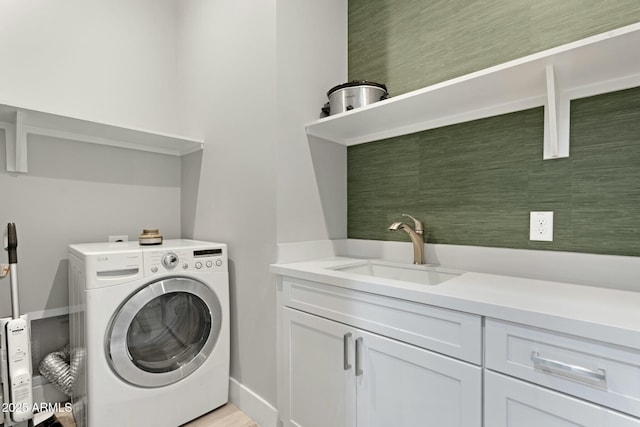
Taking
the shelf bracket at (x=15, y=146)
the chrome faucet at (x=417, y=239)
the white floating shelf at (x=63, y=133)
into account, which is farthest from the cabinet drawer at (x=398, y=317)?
the shelf bracket at (x=15, y=146)

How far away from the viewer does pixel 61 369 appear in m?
1.75

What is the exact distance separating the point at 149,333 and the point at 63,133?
1.35 meters

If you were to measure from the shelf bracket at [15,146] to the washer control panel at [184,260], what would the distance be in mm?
967

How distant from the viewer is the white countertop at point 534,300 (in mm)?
771

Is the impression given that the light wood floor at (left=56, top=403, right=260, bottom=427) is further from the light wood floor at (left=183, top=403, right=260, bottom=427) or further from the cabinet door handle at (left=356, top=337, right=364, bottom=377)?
the cabinet door handle at (left=356, top=337, right=364, bottom=377)

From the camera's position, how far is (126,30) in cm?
221

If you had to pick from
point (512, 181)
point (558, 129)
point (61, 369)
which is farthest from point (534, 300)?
point (61, 369)

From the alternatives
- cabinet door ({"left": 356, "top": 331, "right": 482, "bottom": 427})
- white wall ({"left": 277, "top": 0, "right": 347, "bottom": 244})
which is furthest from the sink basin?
cabinet door ({"left": 356, "top": 331, "right": 482, "bottom": 427})

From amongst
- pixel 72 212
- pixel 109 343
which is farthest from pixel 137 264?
pixel 72 212

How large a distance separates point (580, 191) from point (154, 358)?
6.89ft

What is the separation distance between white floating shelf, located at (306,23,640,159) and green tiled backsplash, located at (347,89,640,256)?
0.04 m

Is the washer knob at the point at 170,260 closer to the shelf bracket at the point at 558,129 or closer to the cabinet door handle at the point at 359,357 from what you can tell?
the cabinet door handle at the point at 359,357

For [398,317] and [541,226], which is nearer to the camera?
[398,317]

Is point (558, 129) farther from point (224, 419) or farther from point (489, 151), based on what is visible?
point (224, 419)
